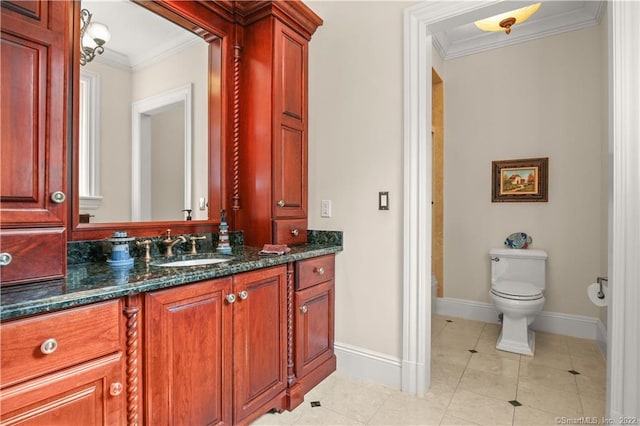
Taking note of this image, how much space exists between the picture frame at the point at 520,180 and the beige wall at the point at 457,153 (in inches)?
2.5

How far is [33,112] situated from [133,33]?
881mm

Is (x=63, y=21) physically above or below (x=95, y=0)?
below

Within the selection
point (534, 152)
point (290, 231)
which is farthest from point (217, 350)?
point (534, 152)

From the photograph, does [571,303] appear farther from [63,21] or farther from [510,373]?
[63,21]

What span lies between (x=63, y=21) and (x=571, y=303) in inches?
154

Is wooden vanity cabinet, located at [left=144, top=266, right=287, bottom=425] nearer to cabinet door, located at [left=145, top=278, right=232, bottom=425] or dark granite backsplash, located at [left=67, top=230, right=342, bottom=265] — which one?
cabinet door, located at [left=145, top=278, right=232, bottom=425]

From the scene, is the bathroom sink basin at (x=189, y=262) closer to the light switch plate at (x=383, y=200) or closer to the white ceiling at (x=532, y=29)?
the light switch plate at (x=383, y=200)

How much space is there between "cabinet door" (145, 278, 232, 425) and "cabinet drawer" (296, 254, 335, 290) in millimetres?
538

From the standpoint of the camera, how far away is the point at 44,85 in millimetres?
1137

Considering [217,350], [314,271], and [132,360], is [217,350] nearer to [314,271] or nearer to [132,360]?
[132,360]

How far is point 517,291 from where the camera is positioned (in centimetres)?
270

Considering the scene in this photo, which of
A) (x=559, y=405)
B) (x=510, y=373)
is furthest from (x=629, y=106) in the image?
(x=510, y=373)

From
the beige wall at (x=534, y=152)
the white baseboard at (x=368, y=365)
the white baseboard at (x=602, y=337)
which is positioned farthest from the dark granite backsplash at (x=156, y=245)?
the white baseboard at (x=602, y=337)

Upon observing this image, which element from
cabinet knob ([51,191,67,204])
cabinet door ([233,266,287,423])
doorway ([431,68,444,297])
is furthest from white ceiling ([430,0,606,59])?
cabinet knob ([51,191,67,204])
